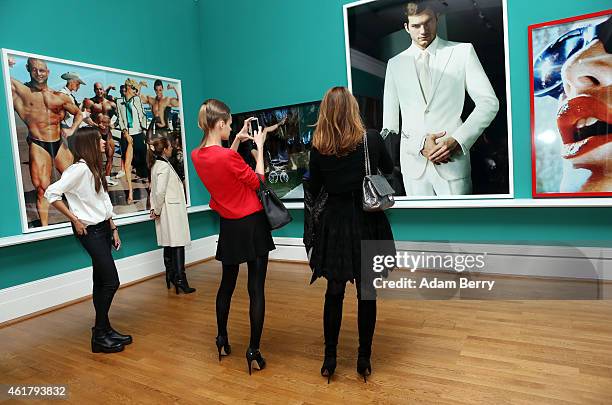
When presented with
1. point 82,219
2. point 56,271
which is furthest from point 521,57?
point 56,271

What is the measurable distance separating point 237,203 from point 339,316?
90 centimetres

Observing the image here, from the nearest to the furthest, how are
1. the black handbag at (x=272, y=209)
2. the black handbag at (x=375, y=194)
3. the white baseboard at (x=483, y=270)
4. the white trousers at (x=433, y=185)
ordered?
1. the black handbag at (x=375, y=194)
2. the black handbag at (x=272, y=209)
3. the white baseboard at (x=483, y=270)
4. the white trousers at (x=433, y=185)

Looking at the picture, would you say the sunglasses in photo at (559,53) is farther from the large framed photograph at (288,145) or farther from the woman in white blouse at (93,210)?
the woman in white blouse at (93,210)

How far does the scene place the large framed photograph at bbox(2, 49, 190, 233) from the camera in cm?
402

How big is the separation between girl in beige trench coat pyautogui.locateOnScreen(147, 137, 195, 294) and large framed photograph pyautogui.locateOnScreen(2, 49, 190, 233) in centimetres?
57

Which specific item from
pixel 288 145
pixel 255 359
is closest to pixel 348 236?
pixel 255 359

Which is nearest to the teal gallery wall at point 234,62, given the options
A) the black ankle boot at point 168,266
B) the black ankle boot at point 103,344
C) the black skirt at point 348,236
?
the black ankle boot at point 168,266

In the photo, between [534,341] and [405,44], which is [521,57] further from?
[534,341]

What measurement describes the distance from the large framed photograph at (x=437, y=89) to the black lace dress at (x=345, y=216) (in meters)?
2.25

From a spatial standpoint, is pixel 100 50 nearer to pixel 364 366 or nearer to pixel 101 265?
pixel 101 265

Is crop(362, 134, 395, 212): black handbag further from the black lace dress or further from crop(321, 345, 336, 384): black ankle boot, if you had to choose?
crop(321, 345, 336, 384): black ankle boot

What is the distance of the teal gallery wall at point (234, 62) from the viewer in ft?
13.1

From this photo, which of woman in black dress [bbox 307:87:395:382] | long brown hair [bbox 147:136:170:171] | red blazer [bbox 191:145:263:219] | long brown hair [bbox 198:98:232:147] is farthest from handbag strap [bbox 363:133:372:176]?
long brown hair [bbox 147:136:170:171]

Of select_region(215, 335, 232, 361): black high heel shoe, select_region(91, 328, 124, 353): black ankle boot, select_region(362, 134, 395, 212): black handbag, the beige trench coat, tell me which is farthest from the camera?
the beige trench coat
